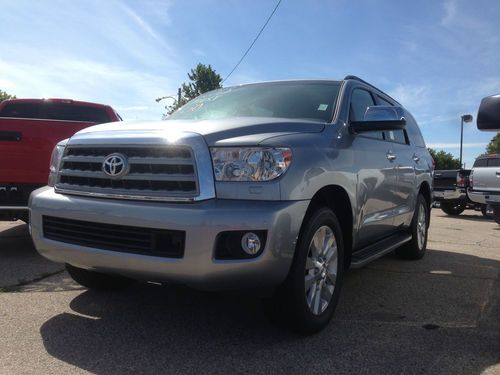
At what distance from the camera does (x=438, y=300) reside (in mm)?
4223

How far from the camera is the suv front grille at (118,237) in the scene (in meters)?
2.83

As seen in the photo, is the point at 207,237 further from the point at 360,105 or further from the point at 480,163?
the point at 480,163

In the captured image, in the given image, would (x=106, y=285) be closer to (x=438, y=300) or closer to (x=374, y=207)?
(x=374, y=207)

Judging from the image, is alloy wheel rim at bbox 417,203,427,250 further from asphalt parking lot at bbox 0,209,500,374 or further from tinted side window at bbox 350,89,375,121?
tinted side window at bbox 350,89,375,121

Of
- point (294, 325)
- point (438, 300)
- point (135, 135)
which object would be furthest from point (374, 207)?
point (135, 135)

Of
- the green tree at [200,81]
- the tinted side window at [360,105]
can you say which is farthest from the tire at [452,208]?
the green tree at [200,81]

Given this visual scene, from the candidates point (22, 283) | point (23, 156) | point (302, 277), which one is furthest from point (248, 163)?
point (23, 156)

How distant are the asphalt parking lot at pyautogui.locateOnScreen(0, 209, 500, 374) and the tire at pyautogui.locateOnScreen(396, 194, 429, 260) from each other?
3.06 ft

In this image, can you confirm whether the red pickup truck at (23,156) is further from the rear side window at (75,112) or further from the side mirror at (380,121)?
the side mirror at (380,121)

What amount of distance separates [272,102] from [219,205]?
1697 mm

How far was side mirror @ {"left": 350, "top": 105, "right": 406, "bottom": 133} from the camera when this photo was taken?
3818 mm

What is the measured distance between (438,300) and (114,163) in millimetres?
2915

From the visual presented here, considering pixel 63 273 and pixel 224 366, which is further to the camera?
pixel 63 273

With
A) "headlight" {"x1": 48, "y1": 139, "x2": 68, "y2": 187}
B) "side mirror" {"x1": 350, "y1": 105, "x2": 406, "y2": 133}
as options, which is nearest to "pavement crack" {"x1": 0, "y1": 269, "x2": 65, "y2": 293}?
"headlight" {"x1": 48, "y1": 139, "x2": 68, "y2": 187}
